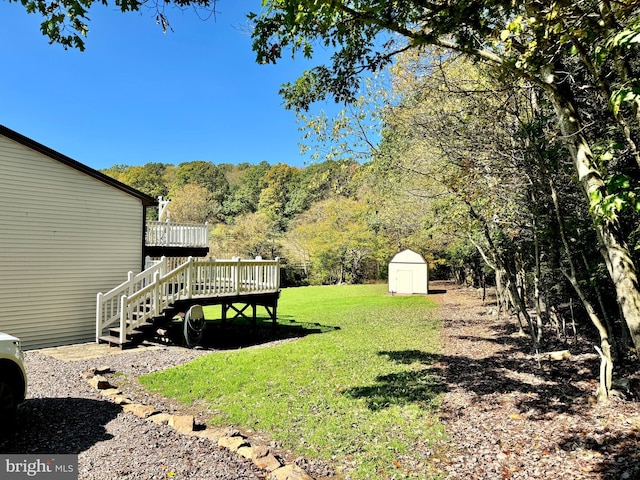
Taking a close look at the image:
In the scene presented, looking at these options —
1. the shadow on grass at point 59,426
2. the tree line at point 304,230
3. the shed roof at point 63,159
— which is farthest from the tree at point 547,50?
the tree line at point 304,230

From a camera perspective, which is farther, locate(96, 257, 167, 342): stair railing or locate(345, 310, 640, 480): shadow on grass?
locate(96, 257, 167, 342): stair railing

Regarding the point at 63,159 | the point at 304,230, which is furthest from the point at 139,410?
the point at 304,230

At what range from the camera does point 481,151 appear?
662cm

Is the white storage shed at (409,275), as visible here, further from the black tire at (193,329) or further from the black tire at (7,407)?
the black tire at (7,407)

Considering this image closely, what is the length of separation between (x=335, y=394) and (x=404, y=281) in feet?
67.8

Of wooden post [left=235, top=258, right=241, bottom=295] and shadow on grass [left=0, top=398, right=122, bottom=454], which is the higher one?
wooden post [left=235, top=258, right=241, bottom=295]

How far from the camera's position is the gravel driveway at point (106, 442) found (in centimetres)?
352

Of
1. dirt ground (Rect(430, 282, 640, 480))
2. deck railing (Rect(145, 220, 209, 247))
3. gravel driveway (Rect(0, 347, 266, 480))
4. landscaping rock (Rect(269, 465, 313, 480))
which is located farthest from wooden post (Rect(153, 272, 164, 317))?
landscaping rock (Rect(269, 465, 313, 480))

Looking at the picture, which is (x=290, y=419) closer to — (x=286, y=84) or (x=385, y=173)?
(x=286, y=84)

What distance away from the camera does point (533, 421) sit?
15.5 feet

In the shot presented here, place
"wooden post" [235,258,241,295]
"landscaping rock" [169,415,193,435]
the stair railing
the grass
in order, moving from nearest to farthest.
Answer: the grass < "landscaping rock" [169,415,193,435] < the stair railing < "wooden post" [235,258,241,295]

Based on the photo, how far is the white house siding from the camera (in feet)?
32.5

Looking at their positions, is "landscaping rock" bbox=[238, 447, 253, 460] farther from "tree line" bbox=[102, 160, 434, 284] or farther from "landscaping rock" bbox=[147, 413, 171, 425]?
"tree line" bbox=[102, 160, 434, 284]

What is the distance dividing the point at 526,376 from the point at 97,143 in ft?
174
